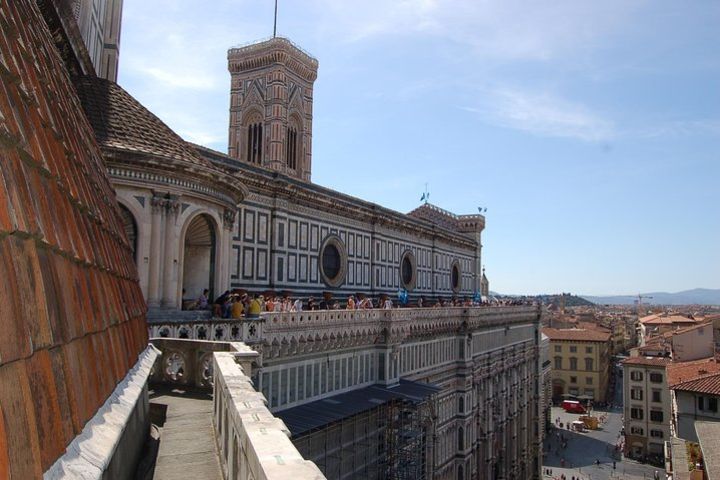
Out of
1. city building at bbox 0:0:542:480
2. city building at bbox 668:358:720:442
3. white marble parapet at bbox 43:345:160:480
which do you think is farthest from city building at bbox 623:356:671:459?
white marble parapet at bbox 43:345:160:480

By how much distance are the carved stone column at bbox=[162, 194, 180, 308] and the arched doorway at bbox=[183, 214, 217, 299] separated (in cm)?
191

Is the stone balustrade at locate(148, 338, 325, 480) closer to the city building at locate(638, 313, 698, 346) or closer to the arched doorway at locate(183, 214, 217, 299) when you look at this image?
the arched doorway at locate(183, 214, 217, 299)

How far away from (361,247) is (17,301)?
36391mm

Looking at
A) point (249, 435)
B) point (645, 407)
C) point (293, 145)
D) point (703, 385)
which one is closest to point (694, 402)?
point (703, 385)

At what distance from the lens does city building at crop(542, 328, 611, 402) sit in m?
90.1

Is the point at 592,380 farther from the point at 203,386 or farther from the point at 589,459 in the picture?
the point at 203,386

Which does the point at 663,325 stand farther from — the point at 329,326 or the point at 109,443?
the point at 109,443

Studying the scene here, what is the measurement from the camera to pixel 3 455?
6.33 ft

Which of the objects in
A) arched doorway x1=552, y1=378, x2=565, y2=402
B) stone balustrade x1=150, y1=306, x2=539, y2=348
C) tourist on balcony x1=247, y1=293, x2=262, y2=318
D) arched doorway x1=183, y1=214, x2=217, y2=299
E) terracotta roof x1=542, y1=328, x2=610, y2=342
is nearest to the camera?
stone balustrade x1=150, y1=306, x2=539, y2=348

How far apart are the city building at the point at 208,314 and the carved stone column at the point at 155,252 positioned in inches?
1.5

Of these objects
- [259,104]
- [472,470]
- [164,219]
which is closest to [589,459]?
[472,470]

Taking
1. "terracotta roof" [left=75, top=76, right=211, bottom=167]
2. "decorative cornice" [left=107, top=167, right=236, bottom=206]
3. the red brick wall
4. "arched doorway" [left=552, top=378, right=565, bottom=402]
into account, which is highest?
"terracotta roof" [left=75, top=76, right=211, bottom=167]

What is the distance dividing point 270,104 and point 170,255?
155ft

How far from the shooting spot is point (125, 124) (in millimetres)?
16656
